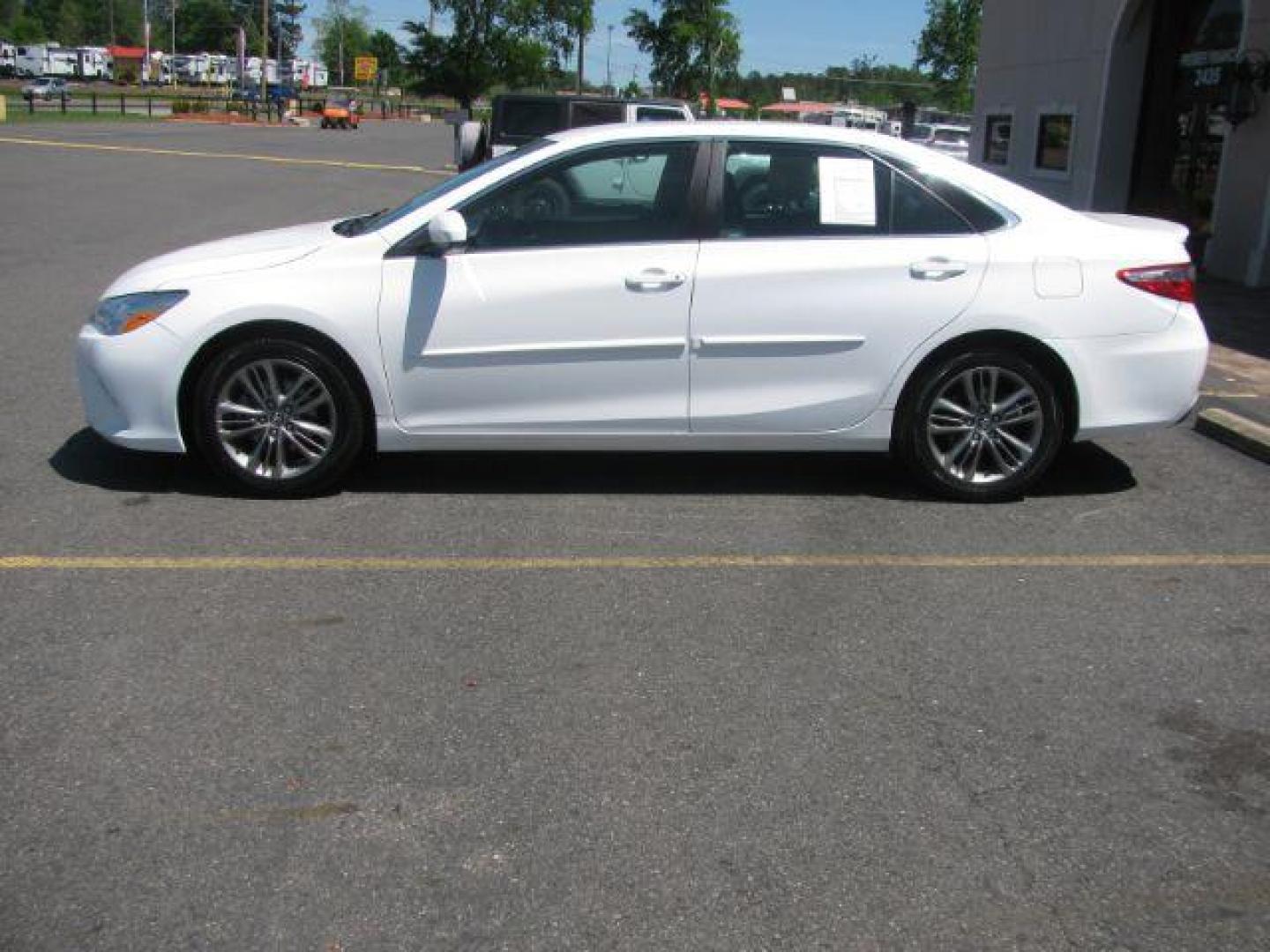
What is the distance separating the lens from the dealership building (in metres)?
13.4

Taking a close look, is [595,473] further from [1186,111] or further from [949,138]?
[949,138]

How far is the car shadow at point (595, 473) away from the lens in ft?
20.4

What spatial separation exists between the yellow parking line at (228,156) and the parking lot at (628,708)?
24759 millimetres

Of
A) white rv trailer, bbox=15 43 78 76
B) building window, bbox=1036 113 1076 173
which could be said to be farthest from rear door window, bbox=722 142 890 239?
white rv trailer, bbox=15 43 78 76

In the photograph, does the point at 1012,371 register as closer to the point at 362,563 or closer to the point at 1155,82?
the point at 362,563

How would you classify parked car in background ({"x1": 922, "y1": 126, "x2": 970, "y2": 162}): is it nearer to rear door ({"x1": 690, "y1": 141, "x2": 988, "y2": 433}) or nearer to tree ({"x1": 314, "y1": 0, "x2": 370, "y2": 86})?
rear door ({"x1": 690, "y1": 141, "x2": 988, "y2": 433})

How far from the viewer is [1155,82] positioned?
16.4 meters

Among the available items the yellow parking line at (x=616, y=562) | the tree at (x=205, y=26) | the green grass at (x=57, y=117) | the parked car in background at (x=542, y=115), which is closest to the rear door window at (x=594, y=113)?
the parked car in background at (x=542, y=115)

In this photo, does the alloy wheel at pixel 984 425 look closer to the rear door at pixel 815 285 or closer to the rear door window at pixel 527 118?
the rear door at pixel 815 285

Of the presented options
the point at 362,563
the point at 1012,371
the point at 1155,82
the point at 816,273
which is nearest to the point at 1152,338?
the point at 1012,371

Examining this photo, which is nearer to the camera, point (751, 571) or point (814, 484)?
point (751, 571)

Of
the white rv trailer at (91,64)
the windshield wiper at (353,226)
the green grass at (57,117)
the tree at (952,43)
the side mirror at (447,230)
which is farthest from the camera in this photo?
the white rv trailer at (91,64)

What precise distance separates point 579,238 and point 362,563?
5.85 ft

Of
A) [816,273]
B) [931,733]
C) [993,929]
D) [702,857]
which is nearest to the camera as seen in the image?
[993,929]
